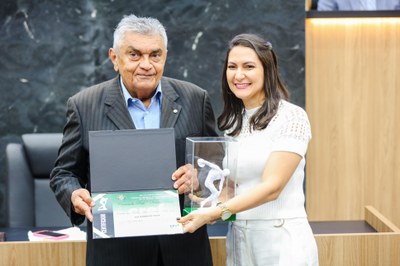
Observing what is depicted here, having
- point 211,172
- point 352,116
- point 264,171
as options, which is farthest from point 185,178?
point 352,116

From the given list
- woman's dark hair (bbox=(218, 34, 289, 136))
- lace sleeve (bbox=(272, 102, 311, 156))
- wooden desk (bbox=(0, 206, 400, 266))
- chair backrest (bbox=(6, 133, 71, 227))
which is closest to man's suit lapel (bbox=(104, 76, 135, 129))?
woman's dark hair (bbox=(218, 34, 289, 136))

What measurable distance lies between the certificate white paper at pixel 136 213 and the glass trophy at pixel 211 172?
82 millimetres

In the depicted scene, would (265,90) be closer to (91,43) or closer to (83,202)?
(83,202)

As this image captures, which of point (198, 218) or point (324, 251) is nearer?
point (198, 218)

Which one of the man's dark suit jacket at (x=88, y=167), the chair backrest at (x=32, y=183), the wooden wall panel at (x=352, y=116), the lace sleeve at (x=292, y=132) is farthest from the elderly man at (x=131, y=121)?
the wooden wall panel at (x=352, y=116)

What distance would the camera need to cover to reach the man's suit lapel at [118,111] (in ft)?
7.97

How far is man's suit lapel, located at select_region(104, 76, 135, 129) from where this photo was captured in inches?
95.7

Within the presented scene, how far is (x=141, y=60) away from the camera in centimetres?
243

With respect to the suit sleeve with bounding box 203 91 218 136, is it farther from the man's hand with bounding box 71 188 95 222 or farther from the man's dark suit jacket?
the man's hand with bounding box 71 188 95 222

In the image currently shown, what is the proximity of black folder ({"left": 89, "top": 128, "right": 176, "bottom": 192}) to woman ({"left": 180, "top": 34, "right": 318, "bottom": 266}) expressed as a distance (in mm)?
177

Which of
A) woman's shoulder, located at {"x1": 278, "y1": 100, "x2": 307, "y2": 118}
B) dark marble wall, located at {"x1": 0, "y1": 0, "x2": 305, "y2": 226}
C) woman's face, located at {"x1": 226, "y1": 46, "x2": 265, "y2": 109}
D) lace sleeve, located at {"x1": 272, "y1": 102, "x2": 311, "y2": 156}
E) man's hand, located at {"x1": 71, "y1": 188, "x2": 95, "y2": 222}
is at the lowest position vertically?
man's hand, located at {"x1": 71, "y1": 188, "x2": 95, "y2": 222}

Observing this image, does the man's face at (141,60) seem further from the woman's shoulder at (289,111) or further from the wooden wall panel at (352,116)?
the wooden wall panel at (352,116)

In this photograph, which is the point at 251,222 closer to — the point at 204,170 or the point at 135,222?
the point at 204,170

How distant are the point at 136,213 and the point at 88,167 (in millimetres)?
315
